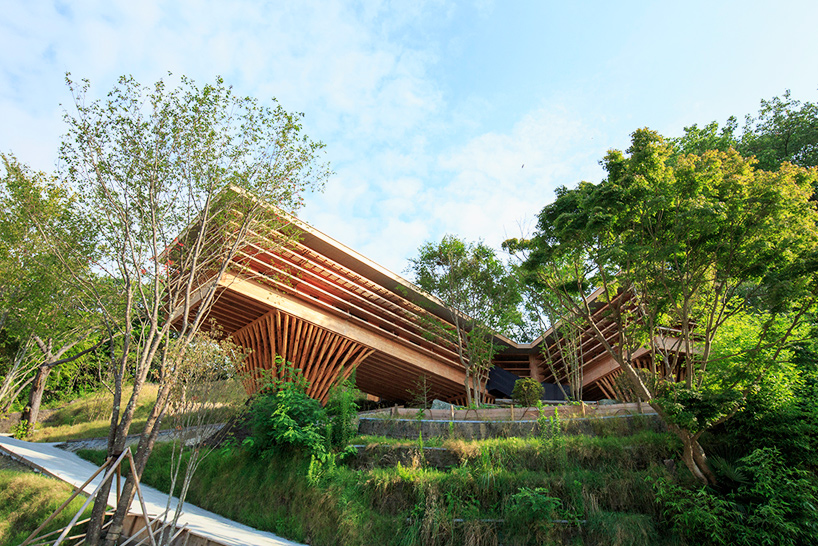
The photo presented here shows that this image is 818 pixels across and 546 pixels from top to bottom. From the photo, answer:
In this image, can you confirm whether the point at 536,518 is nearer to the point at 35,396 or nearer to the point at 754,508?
the point at 754,508

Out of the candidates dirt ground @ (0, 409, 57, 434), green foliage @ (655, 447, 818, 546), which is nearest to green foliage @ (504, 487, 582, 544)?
green foliage @ (655, 447, 818, 546)

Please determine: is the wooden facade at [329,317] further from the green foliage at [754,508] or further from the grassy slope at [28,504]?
the green foliage at [754,508]

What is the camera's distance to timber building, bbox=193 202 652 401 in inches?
557

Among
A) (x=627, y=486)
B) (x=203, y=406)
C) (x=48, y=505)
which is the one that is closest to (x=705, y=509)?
(x=627, y=486)

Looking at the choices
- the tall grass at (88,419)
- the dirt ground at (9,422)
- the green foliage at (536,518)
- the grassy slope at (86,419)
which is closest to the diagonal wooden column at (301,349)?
the tall grass at (88,419)

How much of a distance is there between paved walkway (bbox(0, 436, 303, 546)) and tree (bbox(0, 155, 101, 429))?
351 centimetres

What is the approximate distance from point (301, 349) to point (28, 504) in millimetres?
8008

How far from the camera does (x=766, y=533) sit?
6469 millimetres

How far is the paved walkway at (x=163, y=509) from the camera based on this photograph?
7.34m

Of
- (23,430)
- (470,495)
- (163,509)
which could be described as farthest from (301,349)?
(23,430)

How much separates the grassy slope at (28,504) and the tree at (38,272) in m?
3.45

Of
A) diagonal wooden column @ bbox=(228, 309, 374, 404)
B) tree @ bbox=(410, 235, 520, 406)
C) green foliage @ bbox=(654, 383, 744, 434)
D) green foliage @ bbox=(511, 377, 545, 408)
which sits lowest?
green foliage @ bbox=(654, 383, 744, 434)

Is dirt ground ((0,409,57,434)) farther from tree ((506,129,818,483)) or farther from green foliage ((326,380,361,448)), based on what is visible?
tree ((506,129,818,483))

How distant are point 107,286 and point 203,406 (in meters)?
5.92
